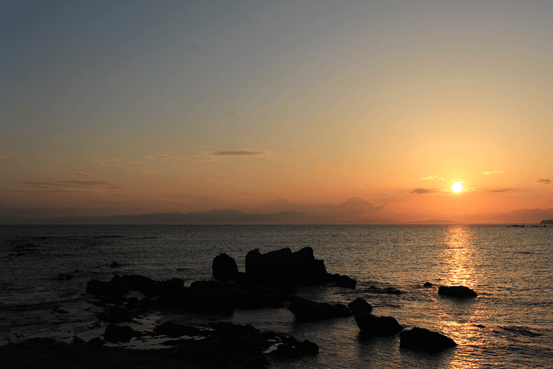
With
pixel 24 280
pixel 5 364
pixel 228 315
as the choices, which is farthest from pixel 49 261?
pixel 5 364

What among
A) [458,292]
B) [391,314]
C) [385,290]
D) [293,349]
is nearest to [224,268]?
[385,290]

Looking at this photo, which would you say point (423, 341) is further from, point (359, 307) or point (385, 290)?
point (385, 290)

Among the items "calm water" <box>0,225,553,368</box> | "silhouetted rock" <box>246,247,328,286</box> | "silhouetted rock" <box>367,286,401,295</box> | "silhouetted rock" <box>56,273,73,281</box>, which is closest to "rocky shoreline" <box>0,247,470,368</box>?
"silhouetted rock" <box>367,286,401,295</box>

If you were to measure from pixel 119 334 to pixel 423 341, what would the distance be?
18.0m

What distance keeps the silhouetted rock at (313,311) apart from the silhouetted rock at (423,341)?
297 inches

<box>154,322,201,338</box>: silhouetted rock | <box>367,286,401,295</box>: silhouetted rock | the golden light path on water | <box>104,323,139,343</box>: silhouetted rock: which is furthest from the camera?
<box>367,286,401,295</box>: silhouetted rock

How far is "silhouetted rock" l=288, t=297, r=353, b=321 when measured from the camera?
2831 cm

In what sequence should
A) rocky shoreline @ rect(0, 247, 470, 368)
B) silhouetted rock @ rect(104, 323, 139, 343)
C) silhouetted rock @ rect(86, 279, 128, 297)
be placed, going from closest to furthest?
rocky shoreline @ rect(0, 247, 470, 368) < silhouetted rock @ rect(104, 323, 139, 343) < silhouetted rock @ rect(86, 279, 128, 297)

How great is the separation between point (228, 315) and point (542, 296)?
31317mm

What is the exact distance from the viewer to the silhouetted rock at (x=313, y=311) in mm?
28312

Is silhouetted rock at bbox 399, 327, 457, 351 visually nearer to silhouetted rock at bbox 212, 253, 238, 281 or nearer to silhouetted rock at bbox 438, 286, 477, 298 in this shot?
silhouetted rock at bbox 438, 286, 477, 298

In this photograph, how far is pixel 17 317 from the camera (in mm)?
29016

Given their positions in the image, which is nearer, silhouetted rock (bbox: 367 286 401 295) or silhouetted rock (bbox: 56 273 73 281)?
silhouetted rock (bbox: 367 286 401 295)

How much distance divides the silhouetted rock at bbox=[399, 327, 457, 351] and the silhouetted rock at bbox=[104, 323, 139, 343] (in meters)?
16.2
